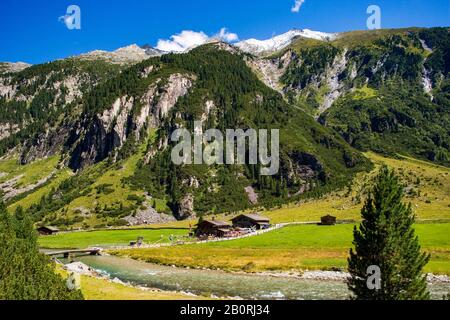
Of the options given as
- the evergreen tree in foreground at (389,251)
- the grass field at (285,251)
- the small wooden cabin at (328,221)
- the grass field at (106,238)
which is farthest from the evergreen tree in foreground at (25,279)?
the small wooden cabin at (328,221)

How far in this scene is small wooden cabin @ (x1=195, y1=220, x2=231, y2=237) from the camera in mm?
139875

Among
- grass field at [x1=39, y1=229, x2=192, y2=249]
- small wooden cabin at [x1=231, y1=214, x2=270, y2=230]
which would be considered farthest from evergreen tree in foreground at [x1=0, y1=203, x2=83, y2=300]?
small wooden cabin at [x1=231, y1=214, x2=270, y2=230]

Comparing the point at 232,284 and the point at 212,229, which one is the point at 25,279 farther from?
the point at 212,229

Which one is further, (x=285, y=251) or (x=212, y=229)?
(x=212, y=229)

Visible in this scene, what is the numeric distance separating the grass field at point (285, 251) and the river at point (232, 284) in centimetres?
664

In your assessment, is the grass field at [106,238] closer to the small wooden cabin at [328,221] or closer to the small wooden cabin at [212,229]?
the small wooden cabin at [212,229]

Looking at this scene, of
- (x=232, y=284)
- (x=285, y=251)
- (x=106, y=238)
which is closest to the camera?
(x=232, y=284)

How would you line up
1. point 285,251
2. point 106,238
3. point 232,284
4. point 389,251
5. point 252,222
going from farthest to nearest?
1. point 252,222
2. point 106,238
3. point 285,251
4. point 232,284
5. point 389,251

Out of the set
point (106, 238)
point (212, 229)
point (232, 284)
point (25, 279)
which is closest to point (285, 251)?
point (232, 284)

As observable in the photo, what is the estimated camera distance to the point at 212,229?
142000 millimetres

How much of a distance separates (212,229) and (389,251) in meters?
110

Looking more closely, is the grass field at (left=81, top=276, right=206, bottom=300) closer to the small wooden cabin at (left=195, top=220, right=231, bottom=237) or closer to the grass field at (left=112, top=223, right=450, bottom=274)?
the grass field at (left=112, top=223, right=450, bottom=274)

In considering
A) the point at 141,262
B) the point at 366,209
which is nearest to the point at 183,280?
the point at 141,262
